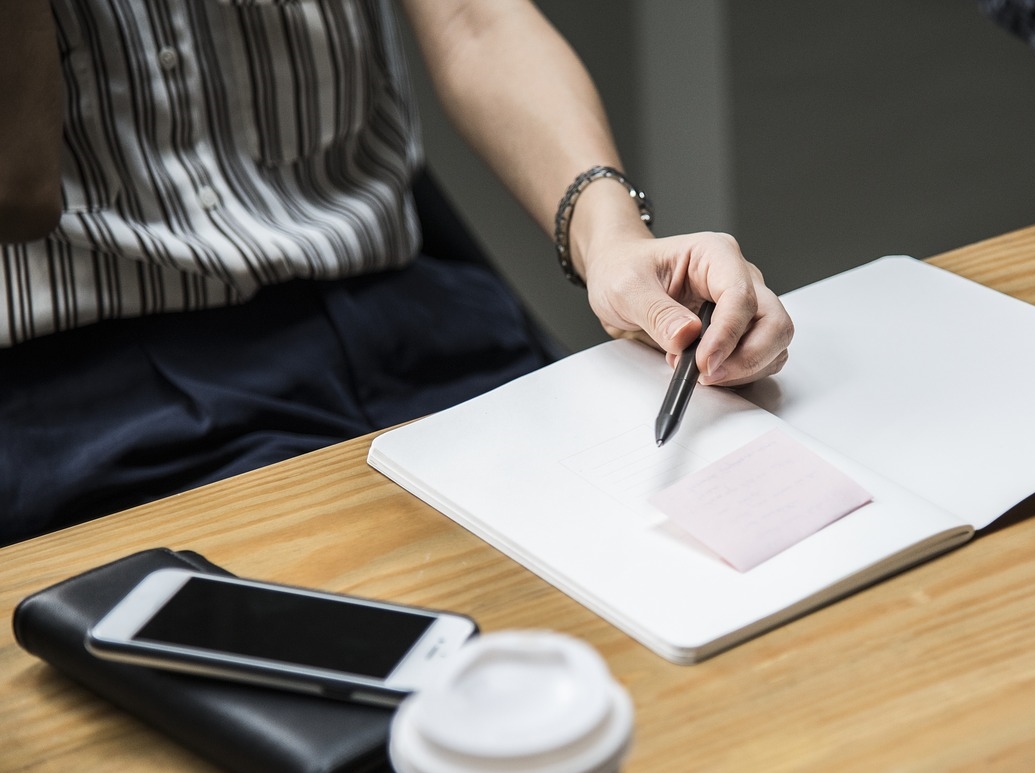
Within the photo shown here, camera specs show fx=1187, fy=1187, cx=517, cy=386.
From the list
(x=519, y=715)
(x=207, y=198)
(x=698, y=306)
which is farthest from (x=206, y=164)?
(x=519, y=715)

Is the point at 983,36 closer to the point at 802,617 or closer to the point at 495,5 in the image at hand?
the point at 495,5

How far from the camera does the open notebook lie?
543mm

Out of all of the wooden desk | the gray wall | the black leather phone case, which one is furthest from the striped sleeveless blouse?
the gray wall

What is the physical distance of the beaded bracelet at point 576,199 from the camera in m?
0.93

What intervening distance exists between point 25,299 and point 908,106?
1796 mm

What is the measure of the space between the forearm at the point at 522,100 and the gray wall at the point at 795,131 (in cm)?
97

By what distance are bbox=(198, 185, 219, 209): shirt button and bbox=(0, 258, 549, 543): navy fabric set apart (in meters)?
0.08

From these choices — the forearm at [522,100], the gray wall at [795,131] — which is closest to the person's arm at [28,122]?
the forearm at [522,100]

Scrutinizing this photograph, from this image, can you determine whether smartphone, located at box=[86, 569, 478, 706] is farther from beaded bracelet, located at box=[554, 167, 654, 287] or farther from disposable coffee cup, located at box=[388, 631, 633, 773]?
beaded bracelet, located at box=[554, 167, 654, 287]

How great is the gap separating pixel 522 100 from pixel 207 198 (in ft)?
0.92

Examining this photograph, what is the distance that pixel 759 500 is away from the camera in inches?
23.1

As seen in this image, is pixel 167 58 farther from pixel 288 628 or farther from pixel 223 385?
pixel 288 628

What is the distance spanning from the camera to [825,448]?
630mm

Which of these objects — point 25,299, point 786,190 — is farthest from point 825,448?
point 786,190
